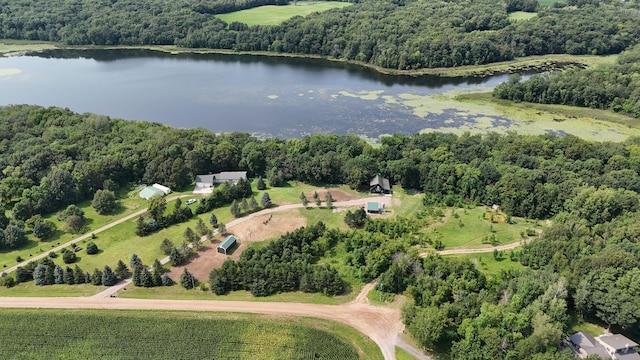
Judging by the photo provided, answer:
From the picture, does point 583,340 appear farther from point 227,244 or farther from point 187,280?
point 187,280

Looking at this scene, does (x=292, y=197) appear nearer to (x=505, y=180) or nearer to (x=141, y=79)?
(x=505, y=180)

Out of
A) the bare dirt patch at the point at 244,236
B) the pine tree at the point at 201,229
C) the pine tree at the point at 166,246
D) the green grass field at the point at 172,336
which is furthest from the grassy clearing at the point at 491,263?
the pine tree at the point at 166,246

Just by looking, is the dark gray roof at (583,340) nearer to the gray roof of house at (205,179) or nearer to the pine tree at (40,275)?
the gray roof of house at (205,179)

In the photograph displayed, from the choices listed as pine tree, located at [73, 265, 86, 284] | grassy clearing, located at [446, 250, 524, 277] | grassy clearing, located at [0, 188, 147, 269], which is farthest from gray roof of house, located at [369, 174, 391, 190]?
pine tree, located at [73, 265, 86, 284]

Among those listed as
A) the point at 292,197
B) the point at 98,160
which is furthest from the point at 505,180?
the point at 98,160

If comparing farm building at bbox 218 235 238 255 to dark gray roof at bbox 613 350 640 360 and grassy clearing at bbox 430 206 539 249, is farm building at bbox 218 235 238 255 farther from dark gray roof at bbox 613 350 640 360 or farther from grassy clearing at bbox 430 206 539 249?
dark gray roof at bbox 613 350 640 360

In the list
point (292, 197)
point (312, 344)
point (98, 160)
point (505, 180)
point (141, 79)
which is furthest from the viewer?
point (141, 79)
